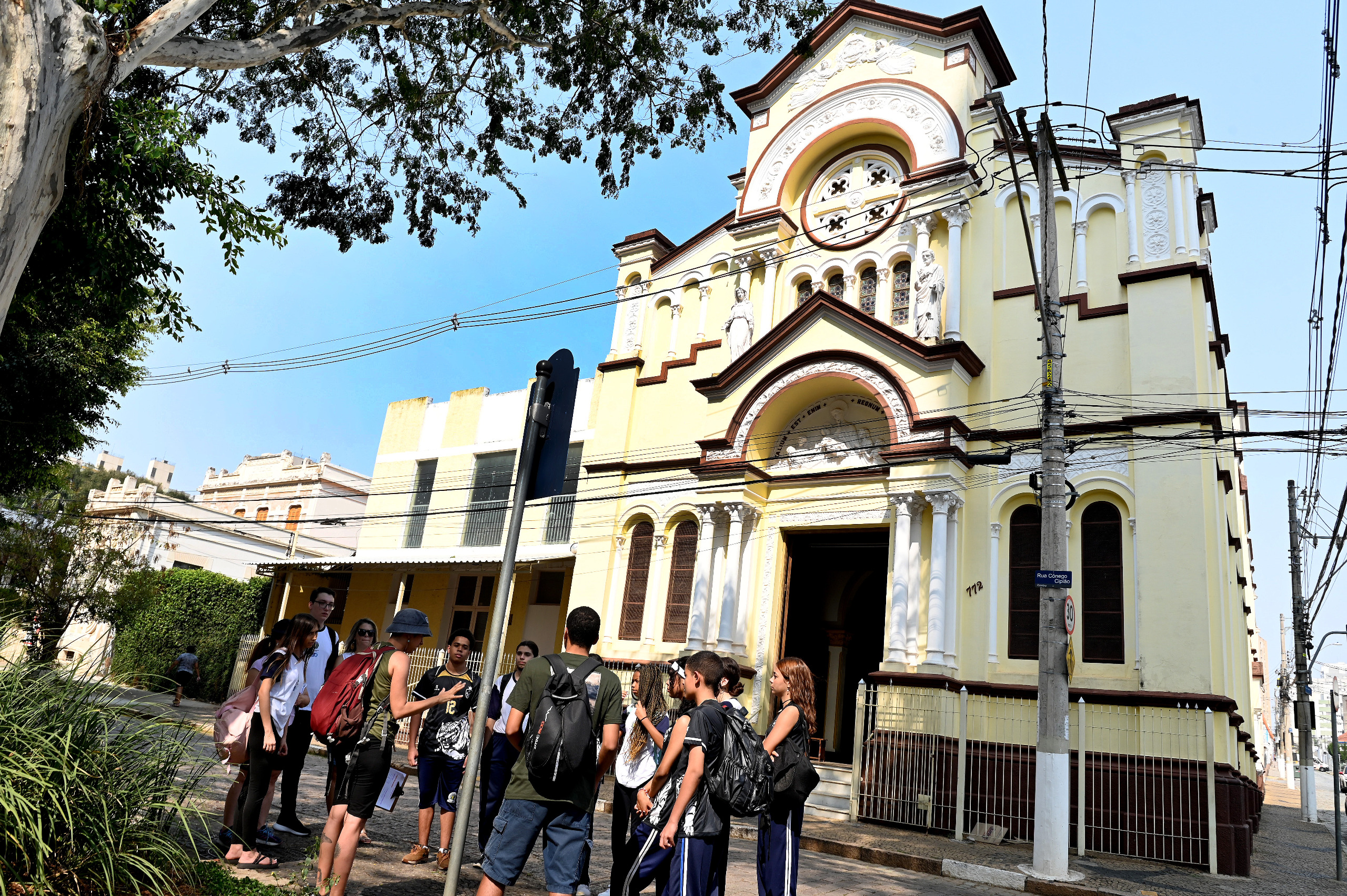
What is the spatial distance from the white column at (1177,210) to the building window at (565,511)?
44.0 ft

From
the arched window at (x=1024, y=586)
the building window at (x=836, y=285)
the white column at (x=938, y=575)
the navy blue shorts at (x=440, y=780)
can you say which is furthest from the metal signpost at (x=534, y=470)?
the building window at (x=836, y=285)

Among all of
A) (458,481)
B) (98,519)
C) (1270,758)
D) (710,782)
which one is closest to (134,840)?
(710,782)

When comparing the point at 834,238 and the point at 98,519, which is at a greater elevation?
the point at 834,238

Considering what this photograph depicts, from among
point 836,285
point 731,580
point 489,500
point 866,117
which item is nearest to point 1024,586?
point 731,580

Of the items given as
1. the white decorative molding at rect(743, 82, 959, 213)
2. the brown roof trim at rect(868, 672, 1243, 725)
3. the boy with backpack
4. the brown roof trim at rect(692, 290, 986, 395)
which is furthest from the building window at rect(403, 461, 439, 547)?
the boy with backpack

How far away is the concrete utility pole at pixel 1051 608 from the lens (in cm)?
958

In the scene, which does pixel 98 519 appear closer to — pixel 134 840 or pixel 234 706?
pixel 234 706

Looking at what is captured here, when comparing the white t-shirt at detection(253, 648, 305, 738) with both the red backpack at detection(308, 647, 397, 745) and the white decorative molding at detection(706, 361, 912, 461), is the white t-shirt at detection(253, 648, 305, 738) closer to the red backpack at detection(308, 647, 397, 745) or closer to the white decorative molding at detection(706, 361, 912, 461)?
the red backpack at detection(308, 647, 397, 745)

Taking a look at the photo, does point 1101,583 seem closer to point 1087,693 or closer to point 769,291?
point 1087,693

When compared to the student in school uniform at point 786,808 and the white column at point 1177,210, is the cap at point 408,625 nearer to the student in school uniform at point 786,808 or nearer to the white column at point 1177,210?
the student in school uniform at point 786,808

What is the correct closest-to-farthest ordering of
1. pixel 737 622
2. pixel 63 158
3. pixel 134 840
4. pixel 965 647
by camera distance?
1. pixel 134 840
2. pixel 63 158
3. pixel 965 647
4. pixel 737 622

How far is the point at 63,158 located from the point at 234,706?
13.1 feet

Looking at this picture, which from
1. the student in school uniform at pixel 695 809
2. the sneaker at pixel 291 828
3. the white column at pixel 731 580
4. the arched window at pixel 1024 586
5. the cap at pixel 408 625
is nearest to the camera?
the student in school uniform at pixel 695 809

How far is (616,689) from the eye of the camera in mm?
5297
